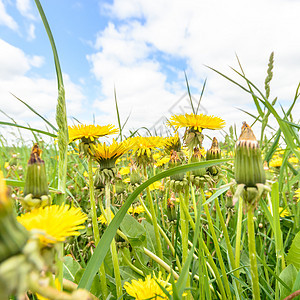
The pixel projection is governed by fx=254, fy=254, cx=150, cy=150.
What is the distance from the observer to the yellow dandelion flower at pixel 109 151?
136 cm

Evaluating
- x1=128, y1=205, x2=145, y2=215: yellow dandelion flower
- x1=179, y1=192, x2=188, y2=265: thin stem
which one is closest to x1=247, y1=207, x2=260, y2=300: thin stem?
x1=179, y1=192, x2=188, y2=265: thin stem

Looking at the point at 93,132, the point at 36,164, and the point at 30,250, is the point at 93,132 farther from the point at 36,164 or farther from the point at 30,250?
the point at 30,250

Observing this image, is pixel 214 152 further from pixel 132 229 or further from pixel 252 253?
pixel 252 253

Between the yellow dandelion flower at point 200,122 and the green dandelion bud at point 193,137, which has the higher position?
the yellow dandelion flower at point 200,122

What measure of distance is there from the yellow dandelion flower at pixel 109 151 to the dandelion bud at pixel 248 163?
70 centimetres


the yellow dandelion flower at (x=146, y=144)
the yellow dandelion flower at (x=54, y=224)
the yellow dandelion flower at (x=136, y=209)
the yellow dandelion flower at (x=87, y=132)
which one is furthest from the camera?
the yellow dandelion flower at (x=136, y=209)

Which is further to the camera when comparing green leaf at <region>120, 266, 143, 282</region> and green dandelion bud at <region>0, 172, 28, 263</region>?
green leaf at <region>120, 266, 143, 282</region>

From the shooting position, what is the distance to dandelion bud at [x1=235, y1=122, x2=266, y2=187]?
2.64ft

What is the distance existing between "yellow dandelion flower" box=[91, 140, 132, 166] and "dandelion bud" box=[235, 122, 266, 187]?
0.70 m

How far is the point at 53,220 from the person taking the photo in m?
0.45

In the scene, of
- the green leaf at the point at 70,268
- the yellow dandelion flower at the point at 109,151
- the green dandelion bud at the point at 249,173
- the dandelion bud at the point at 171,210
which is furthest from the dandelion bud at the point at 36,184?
the dandelion bud at the point at 171,210

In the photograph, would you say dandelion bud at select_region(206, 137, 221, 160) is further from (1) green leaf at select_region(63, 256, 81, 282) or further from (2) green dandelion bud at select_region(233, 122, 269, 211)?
(1) green leaf at select_region(63, 256, 81, 282)

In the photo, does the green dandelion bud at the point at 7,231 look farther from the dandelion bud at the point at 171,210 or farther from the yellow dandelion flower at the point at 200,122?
the dandelion bud at the point at 171,210

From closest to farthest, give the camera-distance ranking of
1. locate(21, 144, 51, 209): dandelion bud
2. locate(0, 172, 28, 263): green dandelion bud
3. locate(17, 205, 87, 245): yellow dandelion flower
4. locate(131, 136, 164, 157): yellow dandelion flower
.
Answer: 1. locate(0, 172, 28, 263): green dandelion bud
2. locate(17, 205, 87, 245): yellow dandelion flower
3. locate(21, 144, 51, 209): dandelion bud
4. locate(131, 136, 164, 157): yellow dandelion flower
